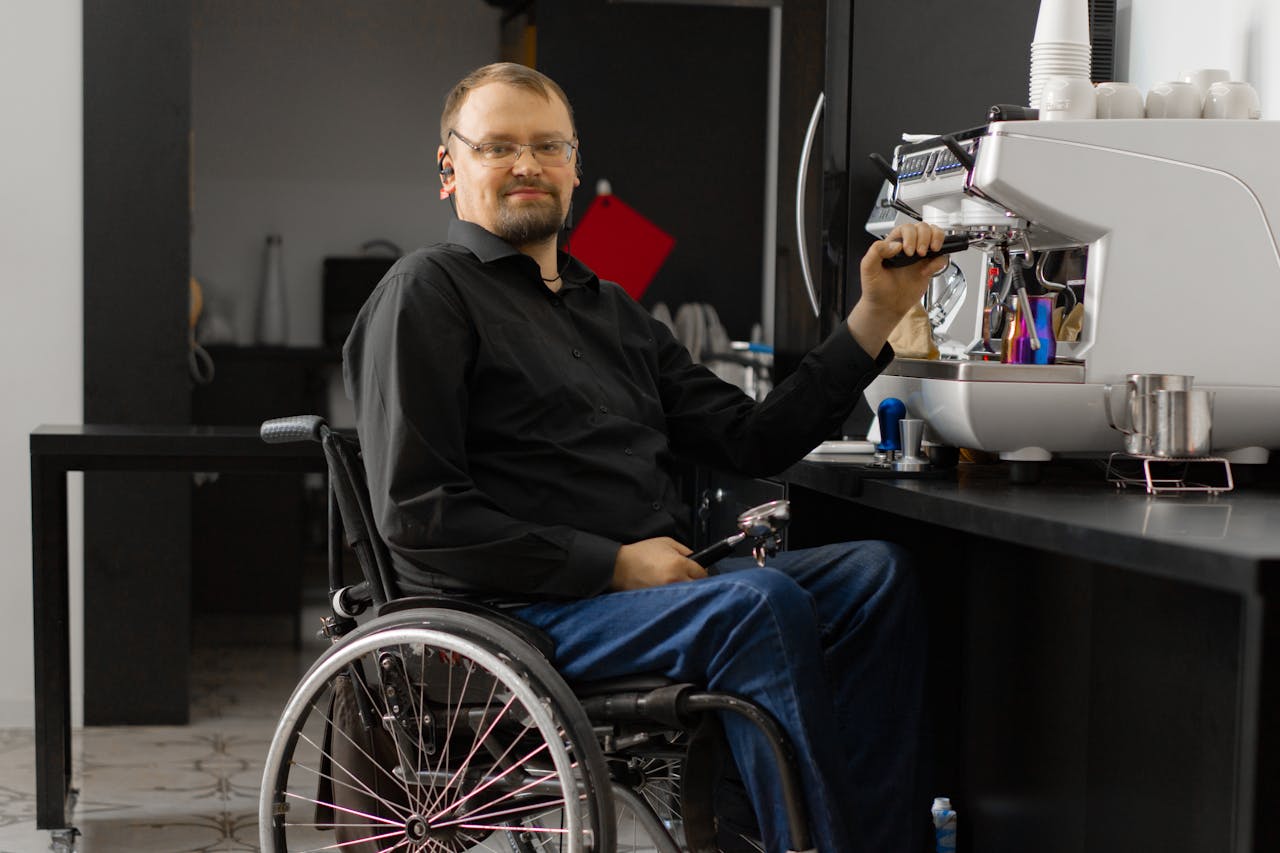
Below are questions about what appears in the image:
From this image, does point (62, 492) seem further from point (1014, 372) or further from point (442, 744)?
point (1014, 372)

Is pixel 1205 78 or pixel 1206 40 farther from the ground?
pixel 1206 40

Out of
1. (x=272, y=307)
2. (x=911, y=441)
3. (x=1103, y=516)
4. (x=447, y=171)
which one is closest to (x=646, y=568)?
(x=911, y=441)

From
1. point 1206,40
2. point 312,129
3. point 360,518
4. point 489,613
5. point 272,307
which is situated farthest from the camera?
point 312,129

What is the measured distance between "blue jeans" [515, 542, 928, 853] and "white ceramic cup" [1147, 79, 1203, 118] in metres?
0.73

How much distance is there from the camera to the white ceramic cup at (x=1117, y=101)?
206cm

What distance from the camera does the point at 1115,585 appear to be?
1886 mm

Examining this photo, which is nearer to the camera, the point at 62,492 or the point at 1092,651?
the point at 1092,651

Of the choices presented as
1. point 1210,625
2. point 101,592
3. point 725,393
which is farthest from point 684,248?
point 1210,625

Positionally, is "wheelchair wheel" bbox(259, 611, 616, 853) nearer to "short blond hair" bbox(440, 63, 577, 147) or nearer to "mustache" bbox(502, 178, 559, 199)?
"mustache" bbox(502, 178, 559, 199)

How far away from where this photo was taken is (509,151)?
2.06 metres

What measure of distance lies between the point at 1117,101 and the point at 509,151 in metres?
0.86

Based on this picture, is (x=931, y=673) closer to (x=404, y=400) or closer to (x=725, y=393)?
(x=725, y=393)

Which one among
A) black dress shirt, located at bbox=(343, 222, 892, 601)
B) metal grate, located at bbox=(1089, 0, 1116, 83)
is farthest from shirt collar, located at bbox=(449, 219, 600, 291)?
metal grate, located at bbox=(1089, 0, 1116, 83)

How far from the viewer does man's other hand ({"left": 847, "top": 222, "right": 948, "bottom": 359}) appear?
2.04 meters
